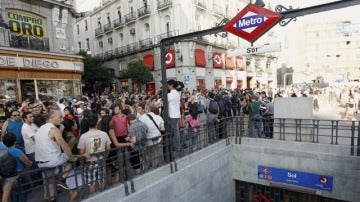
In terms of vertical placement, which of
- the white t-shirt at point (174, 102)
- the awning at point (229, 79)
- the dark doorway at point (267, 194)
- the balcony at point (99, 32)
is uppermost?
the balcony at point (99, 32)

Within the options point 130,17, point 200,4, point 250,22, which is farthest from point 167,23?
point 250,22

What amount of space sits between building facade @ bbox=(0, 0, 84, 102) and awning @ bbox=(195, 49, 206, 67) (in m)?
Answer: 12.1

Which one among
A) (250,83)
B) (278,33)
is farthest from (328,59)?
(250,83)

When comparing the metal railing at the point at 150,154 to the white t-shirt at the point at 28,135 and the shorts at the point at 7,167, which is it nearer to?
the shorts at the point at 7,167

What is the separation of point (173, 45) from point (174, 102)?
64.6 feet

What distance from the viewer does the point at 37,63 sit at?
14195mm

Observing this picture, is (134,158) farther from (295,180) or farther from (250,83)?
(250,83)

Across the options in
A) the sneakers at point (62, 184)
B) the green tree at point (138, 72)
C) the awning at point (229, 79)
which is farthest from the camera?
the awning at point (229, 79)

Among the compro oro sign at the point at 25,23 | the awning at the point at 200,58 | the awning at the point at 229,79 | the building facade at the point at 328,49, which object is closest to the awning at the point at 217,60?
the awning at the point at 200,58

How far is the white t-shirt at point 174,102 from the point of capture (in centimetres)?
630

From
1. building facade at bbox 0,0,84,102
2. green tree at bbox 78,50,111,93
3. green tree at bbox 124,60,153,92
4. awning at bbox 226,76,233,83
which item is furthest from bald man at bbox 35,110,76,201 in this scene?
awning at bbox 226,76,233,83

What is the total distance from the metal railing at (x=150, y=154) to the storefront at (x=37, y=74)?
25.2 feet

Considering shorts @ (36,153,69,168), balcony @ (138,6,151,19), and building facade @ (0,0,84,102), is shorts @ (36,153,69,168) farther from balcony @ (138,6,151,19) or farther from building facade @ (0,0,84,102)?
balcony @ (138,6,151,19)

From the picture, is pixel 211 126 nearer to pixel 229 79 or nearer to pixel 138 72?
pixel 138 72
